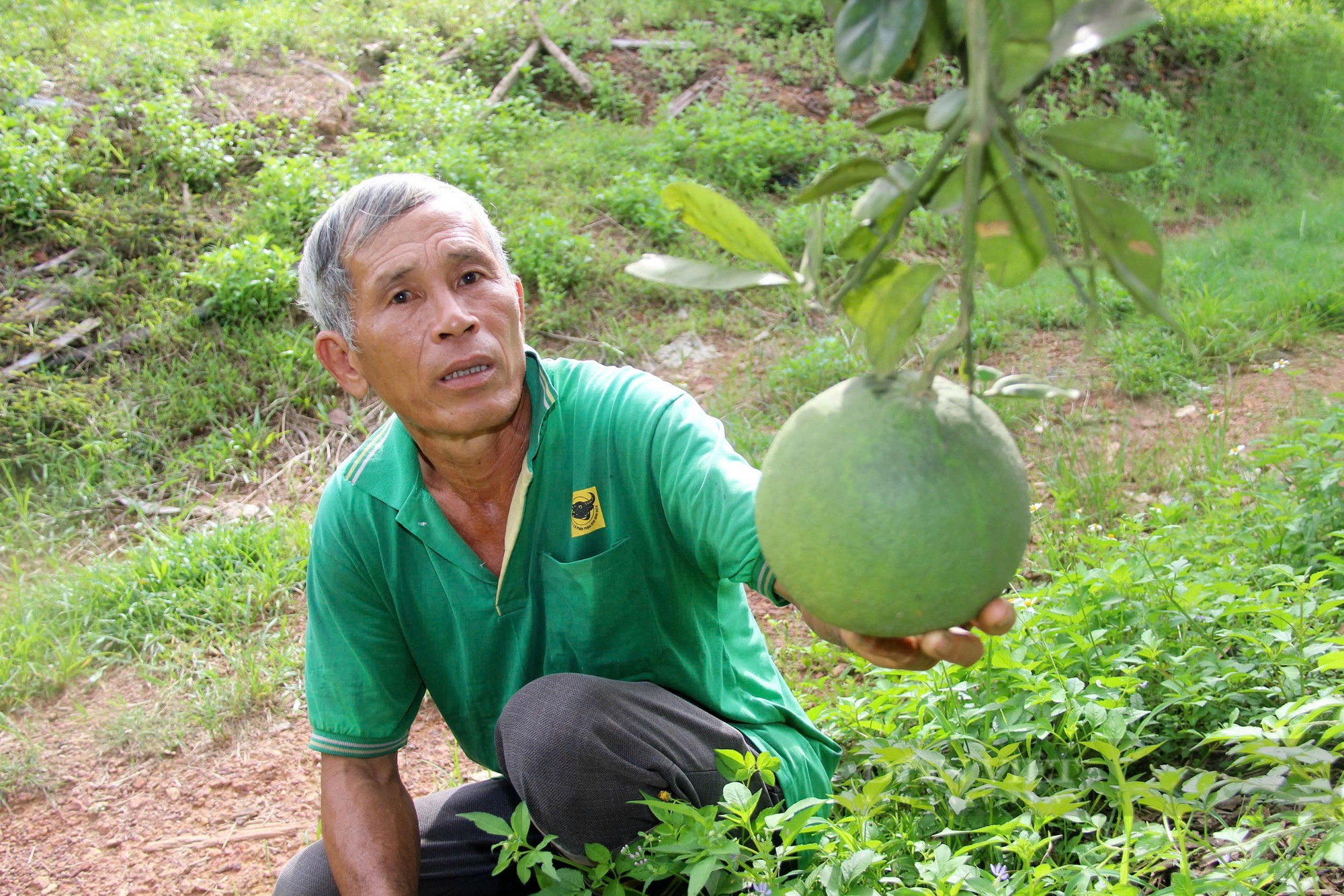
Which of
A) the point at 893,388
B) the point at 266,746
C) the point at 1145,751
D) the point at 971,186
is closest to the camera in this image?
the point at 971,186

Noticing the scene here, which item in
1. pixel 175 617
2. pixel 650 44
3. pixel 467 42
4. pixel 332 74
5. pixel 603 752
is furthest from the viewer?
pixel 650 44

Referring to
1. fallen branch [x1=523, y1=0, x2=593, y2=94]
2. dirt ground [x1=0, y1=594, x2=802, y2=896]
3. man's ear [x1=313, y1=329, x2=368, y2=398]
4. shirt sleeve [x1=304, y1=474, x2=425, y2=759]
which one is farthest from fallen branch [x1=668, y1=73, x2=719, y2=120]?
shirt sleeve [x1=304, y1=474, x2=425, y2=759]

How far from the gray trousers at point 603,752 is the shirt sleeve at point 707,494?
257 mm

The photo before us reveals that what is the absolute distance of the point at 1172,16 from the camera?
22.2 feet

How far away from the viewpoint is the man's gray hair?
1.91 metres

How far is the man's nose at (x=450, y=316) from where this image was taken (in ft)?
6.04

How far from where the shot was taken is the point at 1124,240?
30.5 inches

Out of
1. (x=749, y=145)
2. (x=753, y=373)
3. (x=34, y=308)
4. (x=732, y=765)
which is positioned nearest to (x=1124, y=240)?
(x=732, y=765)

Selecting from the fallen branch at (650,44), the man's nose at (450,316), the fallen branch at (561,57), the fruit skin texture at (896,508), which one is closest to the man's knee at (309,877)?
the man's nose at (450,316)

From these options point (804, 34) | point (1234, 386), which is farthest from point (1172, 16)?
point (1234, 386)

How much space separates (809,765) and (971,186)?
141cm

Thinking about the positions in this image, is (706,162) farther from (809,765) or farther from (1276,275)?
(809,765)

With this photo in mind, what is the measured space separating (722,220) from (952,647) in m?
0.52

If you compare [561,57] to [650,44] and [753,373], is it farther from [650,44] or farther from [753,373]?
[753,373]
